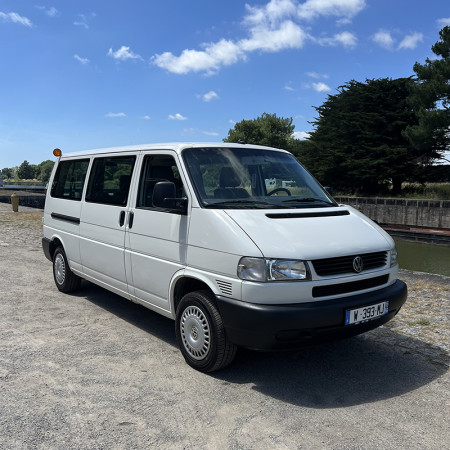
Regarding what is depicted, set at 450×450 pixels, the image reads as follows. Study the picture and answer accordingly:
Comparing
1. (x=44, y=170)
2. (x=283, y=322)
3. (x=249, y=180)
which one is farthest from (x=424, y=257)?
(x=44, y=170)

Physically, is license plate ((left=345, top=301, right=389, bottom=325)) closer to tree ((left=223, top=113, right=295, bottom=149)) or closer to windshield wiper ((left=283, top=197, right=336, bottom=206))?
windshield wiper ((left=283, top=197, right=336, bottom=206))

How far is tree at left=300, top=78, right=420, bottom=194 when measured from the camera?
113 ft

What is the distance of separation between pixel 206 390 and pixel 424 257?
16669 mm

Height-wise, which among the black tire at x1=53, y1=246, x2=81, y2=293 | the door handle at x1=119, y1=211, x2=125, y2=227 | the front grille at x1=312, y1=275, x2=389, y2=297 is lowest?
the black tire at x1=53, y1=246, x2=81, y2=293

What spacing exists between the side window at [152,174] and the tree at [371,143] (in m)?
32.1

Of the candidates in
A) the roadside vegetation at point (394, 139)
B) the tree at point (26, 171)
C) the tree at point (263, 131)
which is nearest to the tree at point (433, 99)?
the roadside vegetation at point (394, 139)

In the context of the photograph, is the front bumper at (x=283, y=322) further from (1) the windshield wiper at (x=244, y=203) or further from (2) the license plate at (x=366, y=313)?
(1) the windshield wiper at (x=244, y=203)

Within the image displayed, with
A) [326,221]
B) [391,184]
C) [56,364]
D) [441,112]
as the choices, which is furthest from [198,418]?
[391,184]

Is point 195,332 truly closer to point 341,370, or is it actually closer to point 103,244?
point 341,370

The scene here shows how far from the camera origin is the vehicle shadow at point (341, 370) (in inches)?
141

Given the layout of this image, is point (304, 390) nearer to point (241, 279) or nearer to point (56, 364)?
point (241, 279)

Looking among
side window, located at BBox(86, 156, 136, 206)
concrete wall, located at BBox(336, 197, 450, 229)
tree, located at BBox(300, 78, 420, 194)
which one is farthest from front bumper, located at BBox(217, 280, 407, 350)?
tree, located at BBox(300, 78, 420, 194)

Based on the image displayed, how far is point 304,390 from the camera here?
3633 millimetres

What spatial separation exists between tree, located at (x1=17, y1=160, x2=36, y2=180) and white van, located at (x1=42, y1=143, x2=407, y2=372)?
179 m
